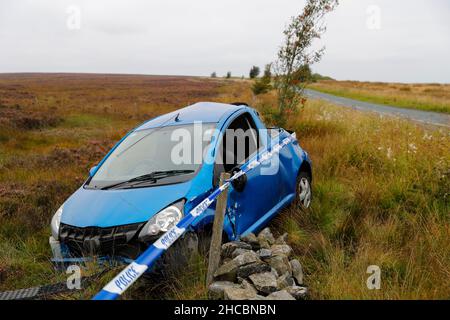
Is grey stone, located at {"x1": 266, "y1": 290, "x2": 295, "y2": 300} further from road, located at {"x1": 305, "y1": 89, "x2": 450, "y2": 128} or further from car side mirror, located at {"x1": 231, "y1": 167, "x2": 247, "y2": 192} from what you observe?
road, located at {"x1": 305, "y1": 89, "x2": 450, "y2": 128}

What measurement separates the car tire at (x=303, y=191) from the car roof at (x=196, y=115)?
1.34 meters

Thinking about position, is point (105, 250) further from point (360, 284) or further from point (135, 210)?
point (360, 284)

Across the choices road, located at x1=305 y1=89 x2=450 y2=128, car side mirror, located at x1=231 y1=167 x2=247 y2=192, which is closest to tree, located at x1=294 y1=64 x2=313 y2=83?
road, located at x1=305 y1=89 x2=450 y2=128

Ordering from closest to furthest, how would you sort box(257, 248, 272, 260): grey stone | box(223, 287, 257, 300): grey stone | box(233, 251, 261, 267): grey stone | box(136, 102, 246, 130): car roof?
box(223, 287, 257, 300): grey stone, box(233, 251, 261, 267): grey stone, box(257, 248, 272, 260): grey stone, box(136, 102, 246, 130): car roof

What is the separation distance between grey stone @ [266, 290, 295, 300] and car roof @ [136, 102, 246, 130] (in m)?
2.30

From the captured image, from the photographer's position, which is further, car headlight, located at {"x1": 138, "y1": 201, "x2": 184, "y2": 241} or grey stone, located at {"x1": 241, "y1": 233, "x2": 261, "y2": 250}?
grey stone, located at {"x1": 241, "y1": 233, "x2": 261, "y2": 250}

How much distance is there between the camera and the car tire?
5.13 metres

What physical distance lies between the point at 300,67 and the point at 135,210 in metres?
7.27

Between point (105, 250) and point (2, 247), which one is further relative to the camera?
point (2, 247)

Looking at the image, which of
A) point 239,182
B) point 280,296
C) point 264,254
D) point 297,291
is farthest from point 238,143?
point 280,296

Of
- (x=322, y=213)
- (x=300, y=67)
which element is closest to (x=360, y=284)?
(x=322, y=213)

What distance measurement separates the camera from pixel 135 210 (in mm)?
3395

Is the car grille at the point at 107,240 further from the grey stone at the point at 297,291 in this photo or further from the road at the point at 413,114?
the road at the point at 413,114

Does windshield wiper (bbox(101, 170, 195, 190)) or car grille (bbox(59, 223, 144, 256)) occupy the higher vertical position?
windshield wiper (bbox(101, 170, 195, 190))
